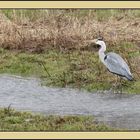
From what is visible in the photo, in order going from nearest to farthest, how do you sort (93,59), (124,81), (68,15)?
1. (124,81)
2. (93,59)
3. (68,15)

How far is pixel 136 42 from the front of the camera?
14633 mm

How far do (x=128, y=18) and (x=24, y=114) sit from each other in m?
7.63

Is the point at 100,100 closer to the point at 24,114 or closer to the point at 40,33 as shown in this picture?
the point at 24,114

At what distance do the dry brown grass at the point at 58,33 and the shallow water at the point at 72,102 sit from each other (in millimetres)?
2519

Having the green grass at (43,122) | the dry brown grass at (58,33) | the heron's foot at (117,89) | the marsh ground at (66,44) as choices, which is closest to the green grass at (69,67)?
the marsh ground at (66,44)

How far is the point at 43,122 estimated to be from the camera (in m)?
8.94

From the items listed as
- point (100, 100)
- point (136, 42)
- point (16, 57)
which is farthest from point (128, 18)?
point (100, 100)

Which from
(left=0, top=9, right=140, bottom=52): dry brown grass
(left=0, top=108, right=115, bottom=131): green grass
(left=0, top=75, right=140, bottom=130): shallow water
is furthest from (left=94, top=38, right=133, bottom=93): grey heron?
(left=0, top=9, right=140, bottom=52): dry brown grass

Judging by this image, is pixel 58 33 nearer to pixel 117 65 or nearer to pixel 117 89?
pixel 117 65

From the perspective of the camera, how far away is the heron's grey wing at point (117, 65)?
1118cm

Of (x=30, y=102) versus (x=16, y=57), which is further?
(x=16, y=57)

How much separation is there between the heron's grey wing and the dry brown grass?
2778mm

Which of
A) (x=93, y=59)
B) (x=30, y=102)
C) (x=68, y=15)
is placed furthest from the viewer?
(x=68, y=15)

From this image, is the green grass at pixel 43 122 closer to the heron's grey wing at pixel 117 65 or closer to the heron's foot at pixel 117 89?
the heron's foot at pixel 117 89
